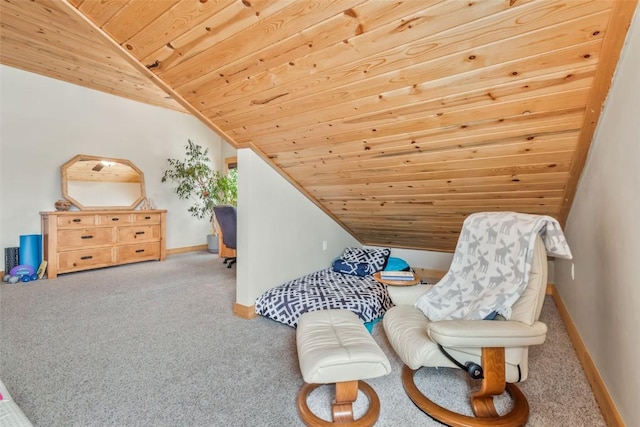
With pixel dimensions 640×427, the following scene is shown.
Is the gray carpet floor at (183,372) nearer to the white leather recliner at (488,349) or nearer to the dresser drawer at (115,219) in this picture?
the white leather recliner at (488,349)

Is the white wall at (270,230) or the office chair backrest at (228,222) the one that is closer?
the white wall at (270,230)

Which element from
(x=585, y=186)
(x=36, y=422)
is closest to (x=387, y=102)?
(x=585, y=186)

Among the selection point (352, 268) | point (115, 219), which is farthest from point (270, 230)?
point (115, 219)

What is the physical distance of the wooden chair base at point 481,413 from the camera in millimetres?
1328

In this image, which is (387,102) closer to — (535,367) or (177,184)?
(535,367)

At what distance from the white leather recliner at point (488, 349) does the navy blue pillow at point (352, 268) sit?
1.82 m

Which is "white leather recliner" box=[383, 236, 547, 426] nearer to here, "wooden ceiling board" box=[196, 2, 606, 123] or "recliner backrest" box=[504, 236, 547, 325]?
"recliner backrest" box=[504, 236, 547, 325]

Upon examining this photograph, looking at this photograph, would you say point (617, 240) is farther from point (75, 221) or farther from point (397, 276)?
point (75, 221)

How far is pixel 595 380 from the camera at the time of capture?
1567 mm

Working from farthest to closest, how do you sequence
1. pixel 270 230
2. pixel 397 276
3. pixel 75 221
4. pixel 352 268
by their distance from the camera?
pixel 75 221 → pixel 352 268 → pixel 270 230 → pixel 397 276

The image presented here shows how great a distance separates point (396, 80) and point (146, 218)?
457 centimetres

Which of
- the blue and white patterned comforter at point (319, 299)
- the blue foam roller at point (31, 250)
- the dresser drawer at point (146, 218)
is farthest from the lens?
the dresser drawer at point (146, 218)

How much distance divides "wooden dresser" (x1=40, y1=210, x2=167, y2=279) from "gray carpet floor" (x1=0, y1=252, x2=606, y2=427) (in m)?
1.06

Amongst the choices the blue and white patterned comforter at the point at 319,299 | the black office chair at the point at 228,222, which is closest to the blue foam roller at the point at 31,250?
the black office chair at the point at 228,222
